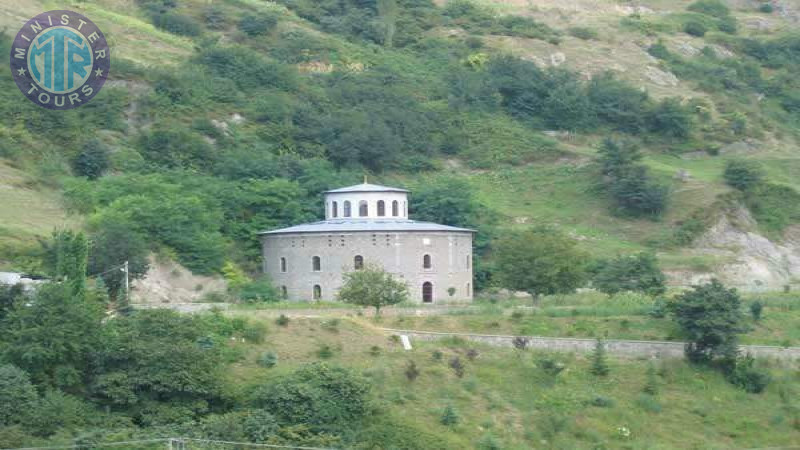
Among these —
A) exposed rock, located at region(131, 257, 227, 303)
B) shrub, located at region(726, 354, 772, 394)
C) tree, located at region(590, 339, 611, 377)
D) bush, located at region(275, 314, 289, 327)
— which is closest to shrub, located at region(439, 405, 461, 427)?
tree, located at region(590, 339, 611, 377)

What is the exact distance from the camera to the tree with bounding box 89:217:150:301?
5750 cm

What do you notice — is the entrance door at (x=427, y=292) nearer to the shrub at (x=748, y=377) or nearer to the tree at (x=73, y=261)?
the shrub at (x=748, y=377)

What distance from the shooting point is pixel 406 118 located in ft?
292

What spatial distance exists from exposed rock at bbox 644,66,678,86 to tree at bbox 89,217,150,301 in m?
50.9

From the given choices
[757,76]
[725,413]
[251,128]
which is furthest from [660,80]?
[725,413]

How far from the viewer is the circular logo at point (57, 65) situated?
3108 inches

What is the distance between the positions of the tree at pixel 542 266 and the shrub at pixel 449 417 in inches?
588

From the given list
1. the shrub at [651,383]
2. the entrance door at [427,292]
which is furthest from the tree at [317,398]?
the entrance door at [427,292]

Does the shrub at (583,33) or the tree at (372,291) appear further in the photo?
the shrub at (583,33)

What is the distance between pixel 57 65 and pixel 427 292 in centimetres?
2232

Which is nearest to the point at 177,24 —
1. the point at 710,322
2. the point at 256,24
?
the point at 256,24

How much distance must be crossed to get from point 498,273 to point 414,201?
12.4 m

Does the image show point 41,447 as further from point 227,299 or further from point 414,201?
point 414,201

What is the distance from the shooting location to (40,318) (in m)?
46.7
